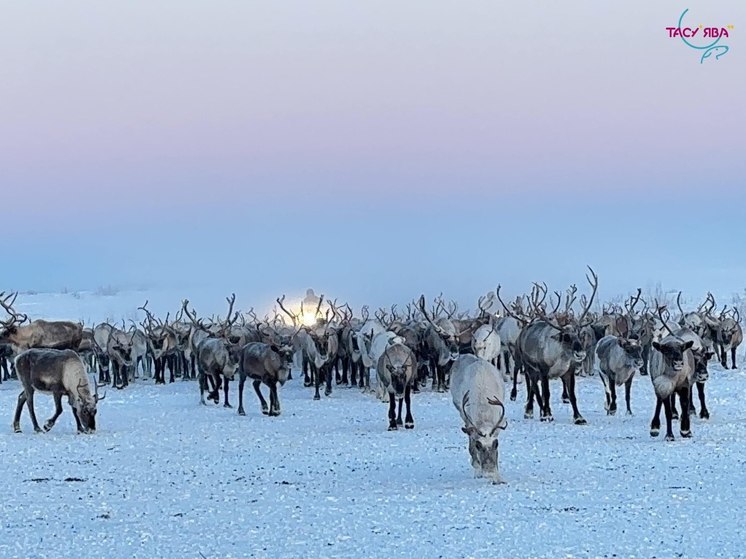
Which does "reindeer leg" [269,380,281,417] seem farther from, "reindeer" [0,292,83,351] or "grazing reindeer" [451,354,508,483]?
"reindeer" [0,292,83,351]

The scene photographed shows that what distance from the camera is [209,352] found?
2348cm

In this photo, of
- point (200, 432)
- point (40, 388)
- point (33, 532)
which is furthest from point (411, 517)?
point (40, 388)

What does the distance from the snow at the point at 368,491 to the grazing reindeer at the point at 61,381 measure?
387 millimetres

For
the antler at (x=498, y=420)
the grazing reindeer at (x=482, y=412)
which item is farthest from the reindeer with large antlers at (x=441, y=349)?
the antler at (x=498, y=420)

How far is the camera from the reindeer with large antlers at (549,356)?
1802 cm

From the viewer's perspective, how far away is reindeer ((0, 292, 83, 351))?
94.3 feet

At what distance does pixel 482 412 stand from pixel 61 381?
28.5 feet

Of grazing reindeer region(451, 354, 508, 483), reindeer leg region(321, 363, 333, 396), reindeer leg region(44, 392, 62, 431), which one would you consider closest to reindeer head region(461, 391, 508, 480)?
grazing reindeer region(451, 354, 508, 483)

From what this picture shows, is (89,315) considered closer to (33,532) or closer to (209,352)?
Answer: (209,352)

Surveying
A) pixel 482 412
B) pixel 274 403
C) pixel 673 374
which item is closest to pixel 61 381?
pixel 274 403

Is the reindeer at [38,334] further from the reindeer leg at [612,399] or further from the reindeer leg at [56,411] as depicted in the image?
the reindeer leg at [612,399]

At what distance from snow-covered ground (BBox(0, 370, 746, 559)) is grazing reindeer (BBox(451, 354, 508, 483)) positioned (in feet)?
0.90

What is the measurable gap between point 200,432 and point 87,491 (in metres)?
6.06

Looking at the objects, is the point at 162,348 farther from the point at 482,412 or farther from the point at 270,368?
the point at 482,412
